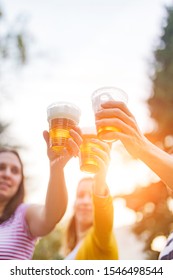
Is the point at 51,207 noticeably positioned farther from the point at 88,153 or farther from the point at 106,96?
the point at 106,96

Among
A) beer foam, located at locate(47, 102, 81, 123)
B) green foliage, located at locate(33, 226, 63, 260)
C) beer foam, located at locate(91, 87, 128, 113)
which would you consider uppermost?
green foliage, located at locate(33, 226, 63, 260)

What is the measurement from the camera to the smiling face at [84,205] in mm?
1920

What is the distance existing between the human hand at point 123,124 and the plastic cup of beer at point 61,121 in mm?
213

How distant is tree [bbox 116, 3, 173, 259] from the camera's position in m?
7.87

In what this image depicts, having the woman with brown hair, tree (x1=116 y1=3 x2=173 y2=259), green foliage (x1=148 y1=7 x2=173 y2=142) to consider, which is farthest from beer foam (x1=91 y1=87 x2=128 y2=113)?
green foliage (x1=148 y1=7 x2=173 y2=142)

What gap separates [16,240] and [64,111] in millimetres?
487

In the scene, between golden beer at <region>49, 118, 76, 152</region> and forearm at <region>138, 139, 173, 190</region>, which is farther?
golden beer at <region>49, 118, 76, 152</region>

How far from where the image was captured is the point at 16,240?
1299mm

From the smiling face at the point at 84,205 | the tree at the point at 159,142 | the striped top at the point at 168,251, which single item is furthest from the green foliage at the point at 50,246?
the striped top at the point at 168,251

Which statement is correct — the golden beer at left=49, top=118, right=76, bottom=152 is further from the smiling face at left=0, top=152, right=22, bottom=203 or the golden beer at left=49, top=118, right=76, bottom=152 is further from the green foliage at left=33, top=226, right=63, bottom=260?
the green foliage at left=33, top=226, right=63, bottom=260

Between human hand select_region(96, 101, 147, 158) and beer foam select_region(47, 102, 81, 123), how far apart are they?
0.23 meters
